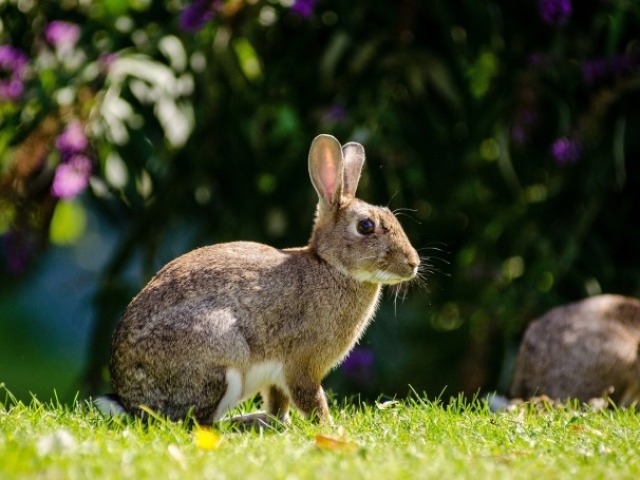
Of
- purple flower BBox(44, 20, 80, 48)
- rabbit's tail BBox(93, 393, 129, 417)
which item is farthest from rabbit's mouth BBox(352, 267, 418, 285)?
purple flower BBox(44, 20, 80, 48)

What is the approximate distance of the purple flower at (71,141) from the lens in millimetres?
7832

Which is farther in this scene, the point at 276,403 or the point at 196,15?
the point at 196,15

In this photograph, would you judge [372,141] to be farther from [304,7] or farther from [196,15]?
[196,15]

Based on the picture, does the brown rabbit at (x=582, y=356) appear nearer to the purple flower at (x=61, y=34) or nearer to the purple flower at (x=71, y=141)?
the purple flower at (x=71, y=141)

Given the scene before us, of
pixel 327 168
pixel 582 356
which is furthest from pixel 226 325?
pixel 582 356

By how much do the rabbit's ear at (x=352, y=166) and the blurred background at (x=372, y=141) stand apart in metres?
1.85

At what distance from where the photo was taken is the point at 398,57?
26.7 ft

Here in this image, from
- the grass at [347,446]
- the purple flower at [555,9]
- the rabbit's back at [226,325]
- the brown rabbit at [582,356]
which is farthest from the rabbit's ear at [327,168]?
the purple flower at [555,9]

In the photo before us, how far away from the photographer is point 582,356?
7.04 m

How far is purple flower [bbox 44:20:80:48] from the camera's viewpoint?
823 cm

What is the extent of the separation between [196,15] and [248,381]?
356 centimetres

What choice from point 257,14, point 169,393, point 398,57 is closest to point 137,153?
point 257,14

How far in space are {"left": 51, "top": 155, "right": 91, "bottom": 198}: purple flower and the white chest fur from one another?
303cm

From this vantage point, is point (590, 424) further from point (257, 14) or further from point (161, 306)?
point (257, 14)
